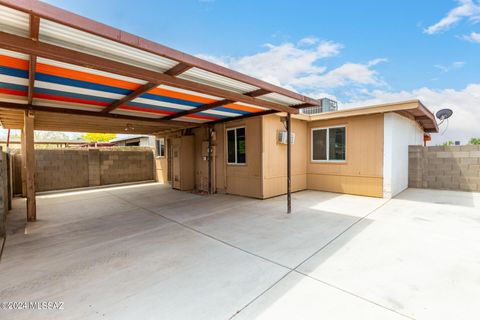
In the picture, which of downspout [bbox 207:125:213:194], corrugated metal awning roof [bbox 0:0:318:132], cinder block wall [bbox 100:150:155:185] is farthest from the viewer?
cinder block wall [bbox 100:150:155:185]

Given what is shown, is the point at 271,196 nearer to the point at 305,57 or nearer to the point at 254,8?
the point at 254,8

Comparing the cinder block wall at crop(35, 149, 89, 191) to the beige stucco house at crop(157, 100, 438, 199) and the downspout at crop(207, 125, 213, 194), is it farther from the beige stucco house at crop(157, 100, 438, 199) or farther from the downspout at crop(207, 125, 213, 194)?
the downspout at crop(207, 125, 213, 194)

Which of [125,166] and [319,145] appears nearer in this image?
[319,145]

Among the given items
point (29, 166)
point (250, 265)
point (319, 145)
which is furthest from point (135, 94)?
point (319, 145)

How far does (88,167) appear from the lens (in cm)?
1002

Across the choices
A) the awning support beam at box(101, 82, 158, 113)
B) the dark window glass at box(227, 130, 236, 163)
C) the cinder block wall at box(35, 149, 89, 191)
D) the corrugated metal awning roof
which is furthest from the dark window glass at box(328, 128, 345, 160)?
the cinder block wall at box(35, 149, 89, 191)

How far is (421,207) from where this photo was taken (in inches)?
212

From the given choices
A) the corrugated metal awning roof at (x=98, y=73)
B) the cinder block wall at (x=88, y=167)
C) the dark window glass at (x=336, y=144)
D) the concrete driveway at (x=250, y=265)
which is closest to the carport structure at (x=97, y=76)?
the corrugated metal awning roof at (x=98, y=73)

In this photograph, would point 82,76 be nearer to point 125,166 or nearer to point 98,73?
point 98,73

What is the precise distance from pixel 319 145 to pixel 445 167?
4556 mm

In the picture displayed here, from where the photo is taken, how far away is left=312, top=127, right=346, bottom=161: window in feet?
24.3

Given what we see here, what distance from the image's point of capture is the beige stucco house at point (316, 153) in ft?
21.5

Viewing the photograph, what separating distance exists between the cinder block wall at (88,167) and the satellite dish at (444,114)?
45.7 feet

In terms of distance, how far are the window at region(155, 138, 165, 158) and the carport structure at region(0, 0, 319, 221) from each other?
17.9 ft
